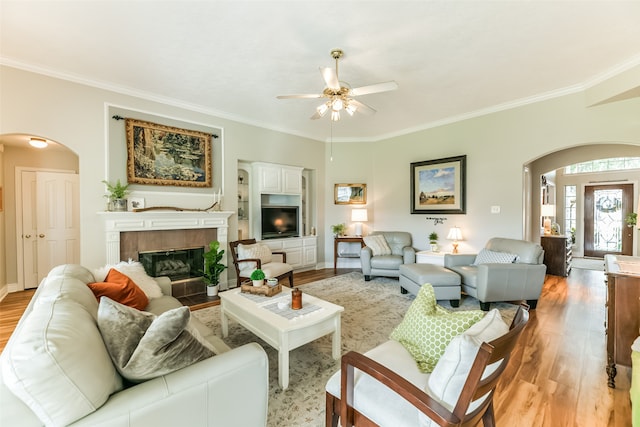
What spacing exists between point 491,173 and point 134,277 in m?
5.23

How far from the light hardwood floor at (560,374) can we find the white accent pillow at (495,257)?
0.72m

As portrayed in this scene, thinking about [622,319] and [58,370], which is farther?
[622,319]

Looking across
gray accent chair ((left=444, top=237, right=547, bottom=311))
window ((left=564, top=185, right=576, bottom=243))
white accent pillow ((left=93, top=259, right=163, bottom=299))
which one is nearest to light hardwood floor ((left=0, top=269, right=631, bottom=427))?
gray accent chair ((left=444, top=237, right=547, bottom=311))

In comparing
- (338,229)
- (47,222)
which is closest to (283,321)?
(338,229)

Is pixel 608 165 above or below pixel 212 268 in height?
above

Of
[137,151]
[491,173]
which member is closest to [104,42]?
[137,151]

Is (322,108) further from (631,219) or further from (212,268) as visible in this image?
(631,219)

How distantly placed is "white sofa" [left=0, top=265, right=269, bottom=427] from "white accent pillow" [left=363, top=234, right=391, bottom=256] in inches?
158

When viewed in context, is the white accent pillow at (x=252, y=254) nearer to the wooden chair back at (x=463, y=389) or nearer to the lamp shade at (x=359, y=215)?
Answer: the lamp shade at (x=359, y=215)

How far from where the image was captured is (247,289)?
2.77 metres

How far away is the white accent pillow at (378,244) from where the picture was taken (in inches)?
203

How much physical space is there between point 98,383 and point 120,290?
1.33m

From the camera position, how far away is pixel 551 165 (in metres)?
5.38

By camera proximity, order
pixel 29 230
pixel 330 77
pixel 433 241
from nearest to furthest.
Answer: pixel 330 77
pixel 29 230
pixel 433 241
